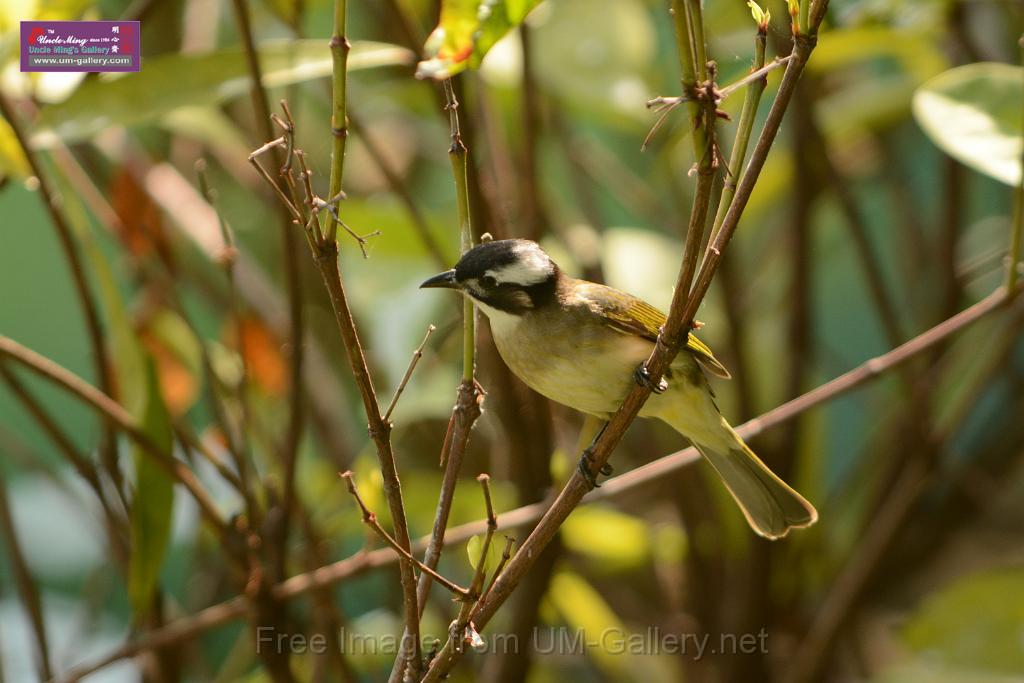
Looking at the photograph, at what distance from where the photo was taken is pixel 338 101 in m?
0.73

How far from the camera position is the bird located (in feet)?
3.97

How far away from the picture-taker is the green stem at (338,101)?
0.71 m

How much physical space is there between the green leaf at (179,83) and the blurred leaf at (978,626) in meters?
1.22

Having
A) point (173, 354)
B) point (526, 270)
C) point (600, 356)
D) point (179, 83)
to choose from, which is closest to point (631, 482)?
point (600, 356)

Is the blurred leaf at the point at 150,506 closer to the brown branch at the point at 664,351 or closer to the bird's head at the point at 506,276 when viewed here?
the bird's head at the point at 506,276

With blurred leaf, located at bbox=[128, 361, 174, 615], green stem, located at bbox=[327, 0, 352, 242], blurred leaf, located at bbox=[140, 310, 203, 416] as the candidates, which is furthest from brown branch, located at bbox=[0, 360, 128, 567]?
green stem, located at bbox=[327, 0, 352, 242]

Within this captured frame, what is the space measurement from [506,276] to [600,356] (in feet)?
0.46

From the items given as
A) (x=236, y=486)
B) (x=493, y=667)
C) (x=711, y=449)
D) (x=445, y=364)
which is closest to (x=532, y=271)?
(x=711, y=449)

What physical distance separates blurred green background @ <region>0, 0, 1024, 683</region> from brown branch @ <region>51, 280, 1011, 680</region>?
0.30ft

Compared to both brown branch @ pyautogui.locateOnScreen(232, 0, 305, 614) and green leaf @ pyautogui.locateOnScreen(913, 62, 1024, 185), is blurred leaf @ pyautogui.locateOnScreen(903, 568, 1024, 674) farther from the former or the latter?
brown branch @ pyautogui.locateOnScreen(232, 0, 305, 614)

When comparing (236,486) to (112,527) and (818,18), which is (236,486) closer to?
(112,527)

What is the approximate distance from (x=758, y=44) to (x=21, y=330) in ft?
7.33

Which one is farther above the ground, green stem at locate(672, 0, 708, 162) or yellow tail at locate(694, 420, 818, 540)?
green stem at locate(672, 0, 708, 162)

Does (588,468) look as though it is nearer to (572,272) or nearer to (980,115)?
(980,115)
